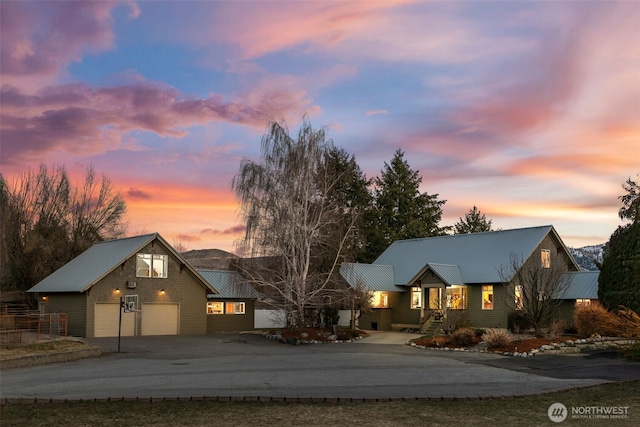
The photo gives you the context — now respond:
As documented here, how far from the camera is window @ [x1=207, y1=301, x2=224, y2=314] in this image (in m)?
42.3

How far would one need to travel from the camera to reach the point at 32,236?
5538cm

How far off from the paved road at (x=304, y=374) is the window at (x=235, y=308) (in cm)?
1349

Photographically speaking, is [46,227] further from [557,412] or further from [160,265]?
[557,412]

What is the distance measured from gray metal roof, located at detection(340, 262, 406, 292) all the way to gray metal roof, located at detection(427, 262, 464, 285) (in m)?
4.03

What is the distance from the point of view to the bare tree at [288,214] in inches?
1449

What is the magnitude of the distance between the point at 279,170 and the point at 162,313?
36.2 ft

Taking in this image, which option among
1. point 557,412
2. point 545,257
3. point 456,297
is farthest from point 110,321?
point 557,412

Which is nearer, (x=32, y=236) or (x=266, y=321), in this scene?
(x=266, y=321)

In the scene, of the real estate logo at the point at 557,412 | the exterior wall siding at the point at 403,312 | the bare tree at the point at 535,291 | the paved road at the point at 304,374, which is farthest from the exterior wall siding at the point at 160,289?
the real estate logo at the point at 557,412

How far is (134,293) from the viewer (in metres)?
37.8

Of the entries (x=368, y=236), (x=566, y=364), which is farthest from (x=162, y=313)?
(x=368, y=236)

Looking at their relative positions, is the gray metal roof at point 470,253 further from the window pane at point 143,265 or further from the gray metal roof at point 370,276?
the window pane at point 143,265

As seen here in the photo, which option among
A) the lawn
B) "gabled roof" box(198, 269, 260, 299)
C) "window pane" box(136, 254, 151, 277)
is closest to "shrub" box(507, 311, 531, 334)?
"gabled roof" box(198, 269, 260, 299)

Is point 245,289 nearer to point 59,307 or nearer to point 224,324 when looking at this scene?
point 224,324
